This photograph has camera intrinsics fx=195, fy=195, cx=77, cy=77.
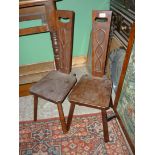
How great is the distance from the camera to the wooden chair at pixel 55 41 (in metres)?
1.78

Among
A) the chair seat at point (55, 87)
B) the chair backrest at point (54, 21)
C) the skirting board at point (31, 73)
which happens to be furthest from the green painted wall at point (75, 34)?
the chair seat at point (55, 87)

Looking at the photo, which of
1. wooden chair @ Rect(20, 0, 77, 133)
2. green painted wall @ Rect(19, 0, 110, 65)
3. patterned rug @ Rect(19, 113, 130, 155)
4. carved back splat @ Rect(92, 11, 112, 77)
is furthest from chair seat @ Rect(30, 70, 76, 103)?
green painted wall @ Rect(19, 0, 110, 65)

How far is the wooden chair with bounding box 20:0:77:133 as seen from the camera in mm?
1783

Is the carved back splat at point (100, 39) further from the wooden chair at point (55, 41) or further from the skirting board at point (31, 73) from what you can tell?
the skirting board at point (31, 73)

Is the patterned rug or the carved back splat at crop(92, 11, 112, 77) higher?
the carved back splat at crop(92, 11, 112, 77)

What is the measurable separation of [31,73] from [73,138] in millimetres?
1052

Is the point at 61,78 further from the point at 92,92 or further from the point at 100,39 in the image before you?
the point at 100,39

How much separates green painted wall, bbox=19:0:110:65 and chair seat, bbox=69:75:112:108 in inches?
37.0

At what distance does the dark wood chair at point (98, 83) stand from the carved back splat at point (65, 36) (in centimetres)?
21

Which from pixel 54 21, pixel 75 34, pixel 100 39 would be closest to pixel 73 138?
pixel 100 39

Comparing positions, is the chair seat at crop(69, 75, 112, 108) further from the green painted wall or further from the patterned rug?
the green painted wall
